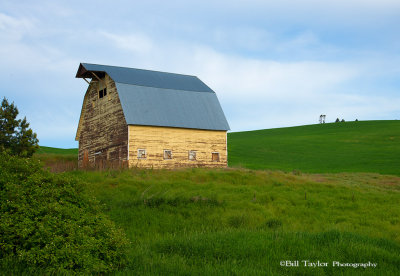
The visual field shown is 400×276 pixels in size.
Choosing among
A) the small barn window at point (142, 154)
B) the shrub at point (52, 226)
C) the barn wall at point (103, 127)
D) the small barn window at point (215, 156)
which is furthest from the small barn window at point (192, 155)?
the shrub at point (52, 226)

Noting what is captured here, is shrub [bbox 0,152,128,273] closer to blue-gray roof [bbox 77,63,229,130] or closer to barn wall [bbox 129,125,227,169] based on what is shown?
barn wall [bbox 129,125,227,169]

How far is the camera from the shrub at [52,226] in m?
8.44

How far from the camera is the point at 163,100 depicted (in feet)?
107

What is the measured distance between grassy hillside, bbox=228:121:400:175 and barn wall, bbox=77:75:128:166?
12.6 meters

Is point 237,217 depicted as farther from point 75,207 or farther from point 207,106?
point 207,106

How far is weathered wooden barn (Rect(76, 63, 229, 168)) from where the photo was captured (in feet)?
98.6

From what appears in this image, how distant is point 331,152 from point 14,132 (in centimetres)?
3888

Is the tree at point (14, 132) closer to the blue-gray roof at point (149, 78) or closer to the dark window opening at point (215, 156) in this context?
the blue-gray roof at point (149, 78)

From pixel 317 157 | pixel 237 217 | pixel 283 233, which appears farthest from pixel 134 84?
pixel 317 157

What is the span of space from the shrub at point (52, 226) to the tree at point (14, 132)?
2428 cm

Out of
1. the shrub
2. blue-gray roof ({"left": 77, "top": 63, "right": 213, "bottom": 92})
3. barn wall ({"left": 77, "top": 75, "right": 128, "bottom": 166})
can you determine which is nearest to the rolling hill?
blue-gray roof ({"left": 77, "top": 63, "right": 213, "bottom": 92})

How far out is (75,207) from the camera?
1024 cm

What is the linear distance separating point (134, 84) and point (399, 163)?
1142 inches

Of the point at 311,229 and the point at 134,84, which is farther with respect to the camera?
the point at 134,84
